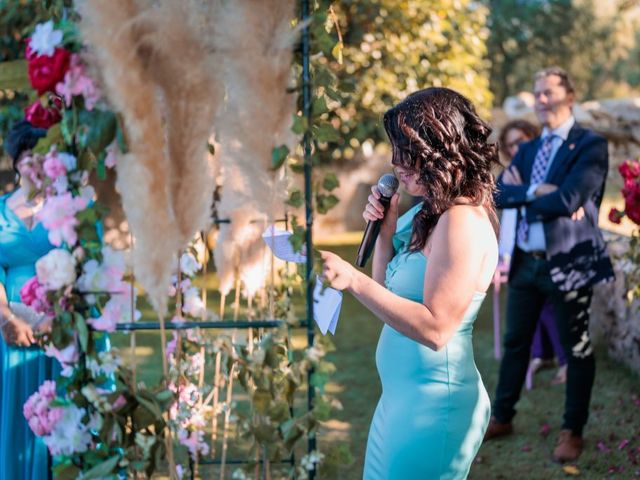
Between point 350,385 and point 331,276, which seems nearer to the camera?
point 331,276

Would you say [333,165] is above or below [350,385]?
above

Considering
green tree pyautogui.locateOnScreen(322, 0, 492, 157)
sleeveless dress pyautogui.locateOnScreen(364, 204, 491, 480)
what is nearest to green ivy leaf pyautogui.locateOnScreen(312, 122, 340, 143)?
sleeveless dress pyautogui.locateOnScreen(364, 204, 491, 480)

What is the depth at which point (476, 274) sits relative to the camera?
186cm

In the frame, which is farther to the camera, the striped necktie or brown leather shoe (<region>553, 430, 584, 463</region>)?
the striped necktie

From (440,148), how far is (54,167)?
887mm

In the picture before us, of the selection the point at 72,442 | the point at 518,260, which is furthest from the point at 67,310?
the point at 518,260

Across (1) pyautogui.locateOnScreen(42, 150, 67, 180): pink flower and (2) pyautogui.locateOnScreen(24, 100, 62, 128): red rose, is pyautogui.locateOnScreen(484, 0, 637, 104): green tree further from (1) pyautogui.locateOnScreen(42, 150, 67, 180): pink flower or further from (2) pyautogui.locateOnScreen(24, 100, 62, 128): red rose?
(1) pyautogui.locateOnScreen(42, 150, 67, 180): pink flower

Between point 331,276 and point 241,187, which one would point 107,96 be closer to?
point 241,187

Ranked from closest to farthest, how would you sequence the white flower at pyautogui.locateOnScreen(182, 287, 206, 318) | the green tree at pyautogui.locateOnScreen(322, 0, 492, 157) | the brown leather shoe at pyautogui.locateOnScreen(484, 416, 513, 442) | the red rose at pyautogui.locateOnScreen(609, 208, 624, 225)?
the white flower at pyautogui.locateOnScreen(182, 287, 206, 318) → the red rose at pyautogui.locateOnScreen(609, 208, 624, 225) → the brown leather shoe at pyautogui.locateOnScreen(484, 416, 513, 442) → the green tree at pyautogui.locateOnScreen(322, 0, 492, 157)

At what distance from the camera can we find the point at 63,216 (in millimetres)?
1649

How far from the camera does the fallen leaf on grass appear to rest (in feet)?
12.0

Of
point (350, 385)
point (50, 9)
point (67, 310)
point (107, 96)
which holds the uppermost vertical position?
point (50, 9)

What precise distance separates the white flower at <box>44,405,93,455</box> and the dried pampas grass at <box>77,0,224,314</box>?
0.95 ft

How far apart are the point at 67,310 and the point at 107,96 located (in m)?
0.46
